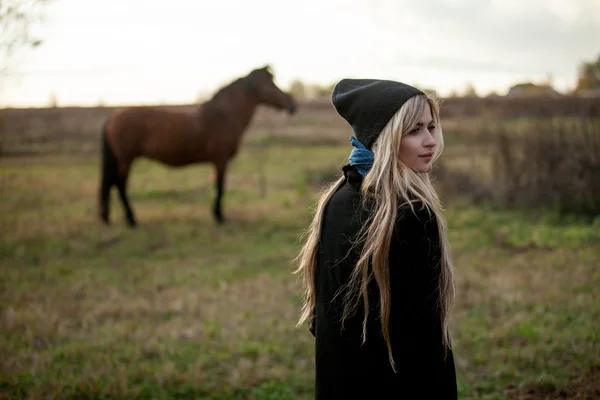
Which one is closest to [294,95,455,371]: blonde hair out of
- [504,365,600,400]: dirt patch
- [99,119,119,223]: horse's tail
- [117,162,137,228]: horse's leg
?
[504,365,600,400]: dirt patch

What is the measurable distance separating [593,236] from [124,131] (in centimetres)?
689

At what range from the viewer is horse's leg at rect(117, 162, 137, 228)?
862 cm

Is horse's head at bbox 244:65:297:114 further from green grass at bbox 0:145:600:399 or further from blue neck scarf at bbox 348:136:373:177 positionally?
blue neck scarf at bbox 348:136:373:177

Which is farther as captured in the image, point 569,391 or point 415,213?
point 569,391

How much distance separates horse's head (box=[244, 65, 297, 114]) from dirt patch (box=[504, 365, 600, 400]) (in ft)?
20.8

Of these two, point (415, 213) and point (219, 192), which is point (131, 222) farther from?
point (415, 213)

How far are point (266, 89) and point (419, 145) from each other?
23.7 feet

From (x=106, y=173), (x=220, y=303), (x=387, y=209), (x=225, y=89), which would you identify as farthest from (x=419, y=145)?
(x=106, y=173)

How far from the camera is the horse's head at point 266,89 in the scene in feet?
29.2

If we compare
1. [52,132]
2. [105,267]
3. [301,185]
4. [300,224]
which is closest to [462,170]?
[301,185]

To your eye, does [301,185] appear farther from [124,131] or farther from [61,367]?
[61,367]

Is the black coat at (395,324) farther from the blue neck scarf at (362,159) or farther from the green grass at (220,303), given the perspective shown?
the green grass at (220,303)

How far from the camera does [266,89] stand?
8.91 metres

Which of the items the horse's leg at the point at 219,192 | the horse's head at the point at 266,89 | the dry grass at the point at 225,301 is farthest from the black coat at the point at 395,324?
the horse's head at the point at 266,89
